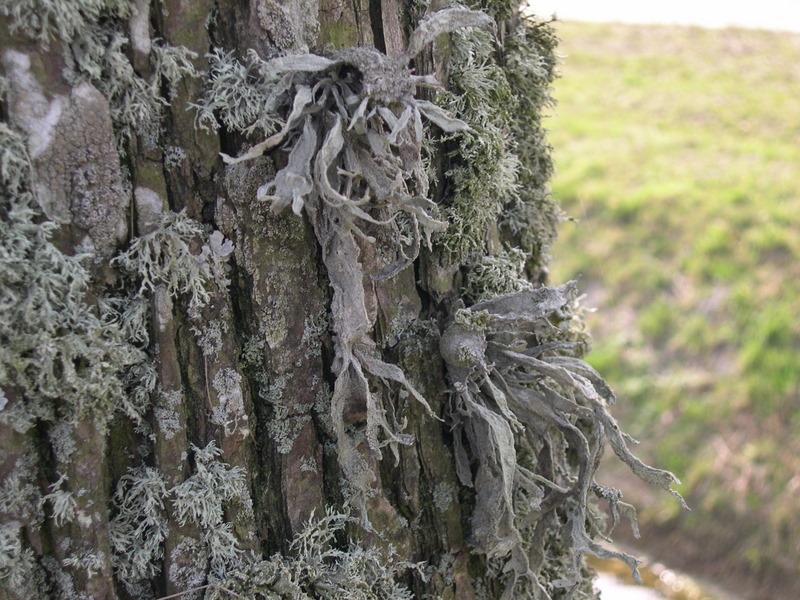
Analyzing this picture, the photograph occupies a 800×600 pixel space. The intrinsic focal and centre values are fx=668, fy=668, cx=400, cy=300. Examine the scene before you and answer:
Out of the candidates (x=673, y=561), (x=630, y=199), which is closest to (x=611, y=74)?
(x=630, y=199)

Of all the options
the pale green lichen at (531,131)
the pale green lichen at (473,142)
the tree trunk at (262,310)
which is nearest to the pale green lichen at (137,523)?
the tree trunk at (262,310)

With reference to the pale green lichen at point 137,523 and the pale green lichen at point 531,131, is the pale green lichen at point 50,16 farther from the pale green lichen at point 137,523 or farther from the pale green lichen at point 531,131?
the pale green lichen at point 531,131

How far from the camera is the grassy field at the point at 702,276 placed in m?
3.86

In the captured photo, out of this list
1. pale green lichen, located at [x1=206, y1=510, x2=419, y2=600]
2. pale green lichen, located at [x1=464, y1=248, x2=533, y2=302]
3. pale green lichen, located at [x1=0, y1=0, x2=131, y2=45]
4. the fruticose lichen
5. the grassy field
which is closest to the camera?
pale green lichen, located at [x1=0, y1=0, x2=131, y2=45]

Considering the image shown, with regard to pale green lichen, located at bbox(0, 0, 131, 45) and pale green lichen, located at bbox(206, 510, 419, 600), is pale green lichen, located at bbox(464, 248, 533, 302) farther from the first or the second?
pale green lichen, located at bbox(0, 0, 131, 45)

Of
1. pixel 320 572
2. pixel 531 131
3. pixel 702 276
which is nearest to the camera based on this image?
pixel 320 572

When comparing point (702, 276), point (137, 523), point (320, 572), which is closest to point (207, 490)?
point (137, 523)

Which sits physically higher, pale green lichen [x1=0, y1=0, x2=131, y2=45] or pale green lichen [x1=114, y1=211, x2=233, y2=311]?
pale green lichen [x1=0, y1=0, x2=131, y2=45]

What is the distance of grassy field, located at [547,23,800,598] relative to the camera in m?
3.86

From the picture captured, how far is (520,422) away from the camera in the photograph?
1273 mm

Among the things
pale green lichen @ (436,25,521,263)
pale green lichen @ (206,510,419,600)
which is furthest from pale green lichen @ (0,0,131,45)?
pale green lichen @ (206,510,419,600)

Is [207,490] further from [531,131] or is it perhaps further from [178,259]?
[531,131]

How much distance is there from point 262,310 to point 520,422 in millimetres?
539

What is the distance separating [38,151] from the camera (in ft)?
2.99
